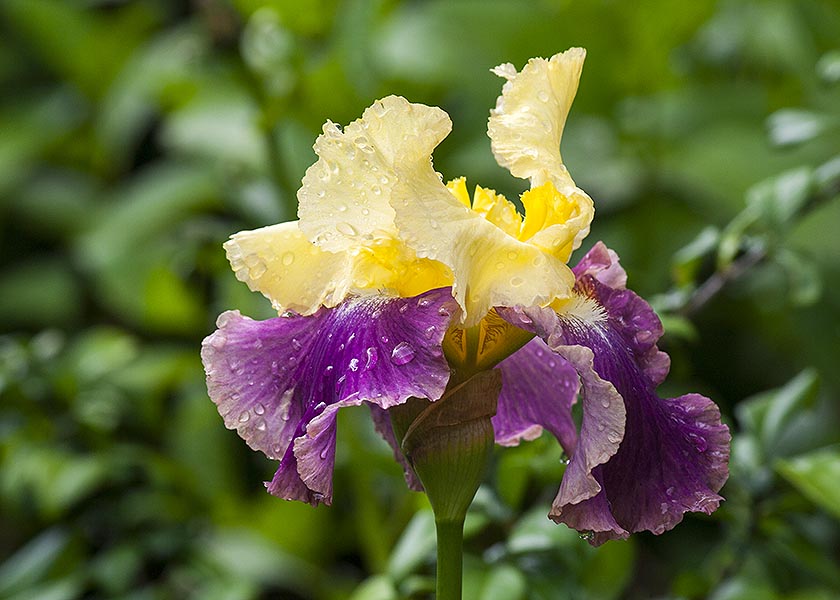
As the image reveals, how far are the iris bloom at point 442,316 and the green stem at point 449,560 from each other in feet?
0.17

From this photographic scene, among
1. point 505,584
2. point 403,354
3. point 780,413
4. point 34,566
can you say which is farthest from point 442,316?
point 34,566

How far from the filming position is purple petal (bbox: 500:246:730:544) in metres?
0.40

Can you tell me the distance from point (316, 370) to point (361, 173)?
8 centimetres

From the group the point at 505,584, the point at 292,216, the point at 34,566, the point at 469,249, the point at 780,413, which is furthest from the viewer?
the point at 292,216

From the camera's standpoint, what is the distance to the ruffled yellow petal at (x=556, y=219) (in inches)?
16.3

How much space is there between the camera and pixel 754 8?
4.87 feet

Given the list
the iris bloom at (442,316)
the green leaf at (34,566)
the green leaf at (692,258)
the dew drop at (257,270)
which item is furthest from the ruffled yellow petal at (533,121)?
the green leaf at (34,566)

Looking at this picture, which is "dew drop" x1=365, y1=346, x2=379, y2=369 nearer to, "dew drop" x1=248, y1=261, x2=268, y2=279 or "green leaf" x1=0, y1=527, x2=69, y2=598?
"dew drop" x1=248, y1=261, x2=268, y2=279

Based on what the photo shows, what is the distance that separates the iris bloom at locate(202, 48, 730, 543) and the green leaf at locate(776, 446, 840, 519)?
0.19 meters

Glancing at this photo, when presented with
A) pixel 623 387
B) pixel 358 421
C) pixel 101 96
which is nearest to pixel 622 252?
pixel 358 421

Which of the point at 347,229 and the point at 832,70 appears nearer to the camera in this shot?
the point at 347,229

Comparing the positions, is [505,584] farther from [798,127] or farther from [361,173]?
[798,127]

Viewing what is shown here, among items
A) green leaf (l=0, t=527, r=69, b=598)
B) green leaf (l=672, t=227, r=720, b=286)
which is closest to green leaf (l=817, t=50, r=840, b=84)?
green leaf (l=672, t=227, r=720, b=286)

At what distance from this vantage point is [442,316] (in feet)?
1.31
